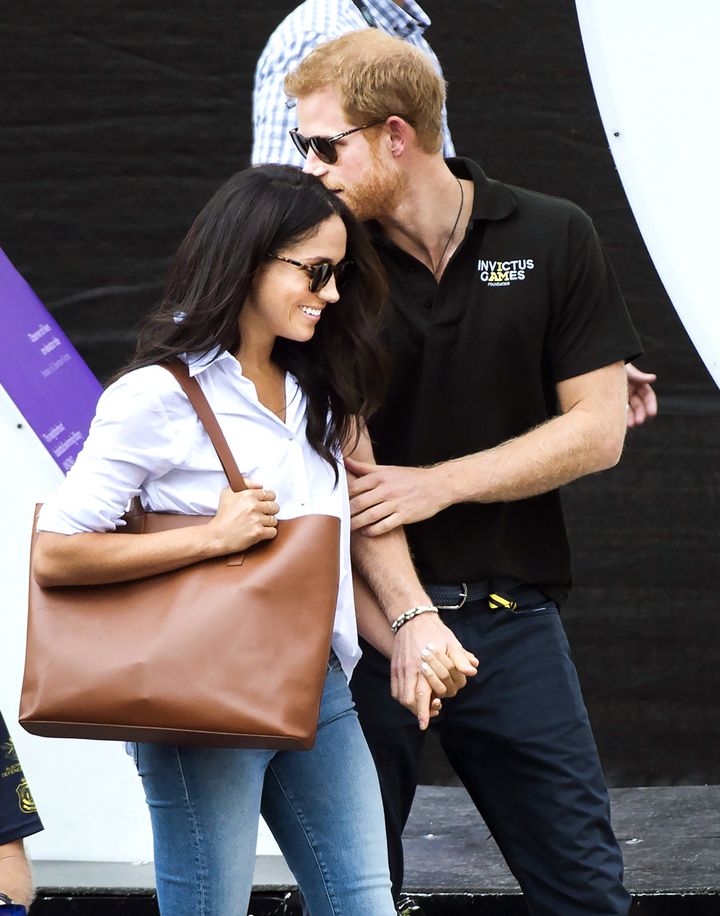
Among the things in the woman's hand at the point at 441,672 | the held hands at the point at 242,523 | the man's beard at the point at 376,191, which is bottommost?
the woman's hand at the point at 441,672

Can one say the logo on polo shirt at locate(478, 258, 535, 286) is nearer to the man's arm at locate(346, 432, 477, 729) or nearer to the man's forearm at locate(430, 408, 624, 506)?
the man's forearm at locate(430, 408, 624, 506)

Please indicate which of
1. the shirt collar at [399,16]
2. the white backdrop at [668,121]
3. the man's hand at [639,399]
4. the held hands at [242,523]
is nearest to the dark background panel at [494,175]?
the white backdrop at [668,121]

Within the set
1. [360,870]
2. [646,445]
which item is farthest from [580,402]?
[646,445]

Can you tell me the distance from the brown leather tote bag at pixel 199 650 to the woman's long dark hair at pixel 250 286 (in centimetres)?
25

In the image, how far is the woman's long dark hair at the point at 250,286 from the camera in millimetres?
1971

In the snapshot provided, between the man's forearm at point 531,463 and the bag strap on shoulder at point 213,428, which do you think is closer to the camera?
the bag strap on shoulder at point 213,428

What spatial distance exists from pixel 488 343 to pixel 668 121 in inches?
48.8

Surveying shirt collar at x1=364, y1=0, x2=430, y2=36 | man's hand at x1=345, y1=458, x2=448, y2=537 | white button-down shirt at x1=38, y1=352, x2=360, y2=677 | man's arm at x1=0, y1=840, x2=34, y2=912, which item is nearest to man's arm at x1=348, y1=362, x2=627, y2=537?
man's hand at x1=345, y1=458, x2=448, y2=537

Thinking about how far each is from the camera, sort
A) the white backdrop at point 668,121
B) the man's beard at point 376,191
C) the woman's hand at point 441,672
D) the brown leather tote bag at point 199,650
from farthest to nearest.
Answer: the white backdrop at point 668,121 < the man's beard at point 376,191 < the woman's hand at point 441,672 < the brown leather tote bag at point 199,650

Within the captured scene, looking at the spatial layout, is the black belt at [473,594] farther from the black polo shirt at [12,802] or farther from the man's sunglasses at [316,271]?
the black polo shirt at [12,802]

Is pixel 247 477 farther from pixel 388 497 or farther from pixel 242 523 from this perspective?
pixel 388 497

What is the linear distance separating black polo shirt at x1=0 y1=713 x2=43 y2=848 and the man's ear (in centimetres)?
118

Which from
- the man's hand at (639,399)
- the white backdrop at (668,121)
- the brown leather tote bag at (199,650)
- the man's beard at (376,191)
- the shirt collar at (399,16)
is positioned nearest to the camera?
the brown leather tote bag at (199,650)

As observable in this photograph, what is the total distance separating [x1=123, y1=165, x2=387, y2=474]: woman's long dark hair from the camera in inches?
77.6
